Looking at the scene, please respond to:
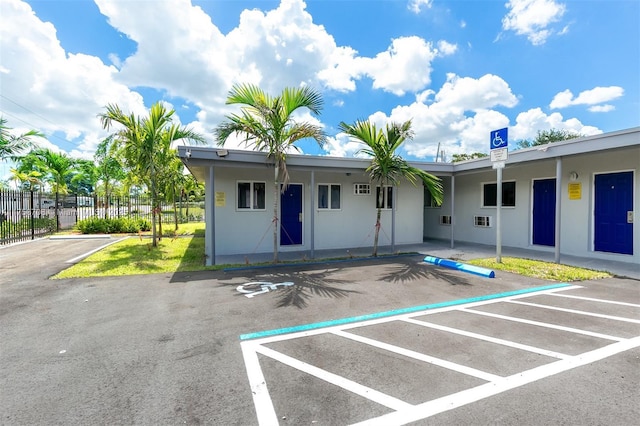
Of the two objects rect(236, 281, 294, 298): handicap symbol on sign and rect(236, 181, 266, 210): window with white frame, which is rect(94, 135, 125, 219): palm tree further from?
rect(236, 281, 294, 298): handicap symbol on sign

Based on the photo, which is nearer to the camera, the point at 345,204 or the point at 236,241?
the point at 236,241

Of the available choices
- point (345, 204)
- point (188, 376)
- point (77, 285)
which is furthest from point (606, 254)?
point (77, 285)

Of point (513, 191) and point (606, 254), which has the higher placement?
point (513, 191)

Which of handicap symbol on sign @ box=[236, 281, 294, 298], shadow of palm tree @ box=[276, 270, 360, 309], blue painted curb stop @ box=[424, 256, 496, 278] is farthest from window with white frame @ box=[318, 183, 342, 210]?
handicap symbol on sign @ box=[236, 281, 294, 298]

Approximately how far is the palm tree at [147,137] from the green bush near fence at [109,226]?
554 cm

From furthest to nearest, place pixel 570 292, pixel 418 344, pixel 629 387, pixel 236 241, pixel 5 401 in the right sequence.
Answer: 1. pixel 236 241
2. pixel 570 292
3. pixel 418 344
4. pixel 629 387
5. pixel 5 401

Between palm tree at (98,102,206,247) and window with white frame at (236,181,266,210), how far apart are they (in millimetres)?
2306

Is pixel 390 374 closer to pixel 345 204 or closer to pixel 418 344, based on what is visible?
pixel 418 344

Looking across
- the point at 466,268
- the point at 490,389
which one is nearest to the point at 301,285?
the point at 490,389

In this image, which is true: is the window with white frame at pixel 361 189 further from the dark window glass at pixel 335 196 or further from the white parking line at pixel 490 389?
the white parking line at pixel 490 389

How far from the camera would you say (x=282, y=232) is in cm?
980

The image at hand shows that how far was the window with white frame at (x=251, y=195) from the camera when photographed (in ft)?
30.6

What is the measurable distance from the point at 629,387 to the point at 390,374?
2.00 meters

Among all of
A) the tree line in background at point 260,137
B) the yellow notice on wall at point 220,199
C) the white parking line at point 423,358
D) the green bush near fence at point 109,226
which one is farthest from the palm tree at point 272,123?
the green bush near fence at point 109,226
